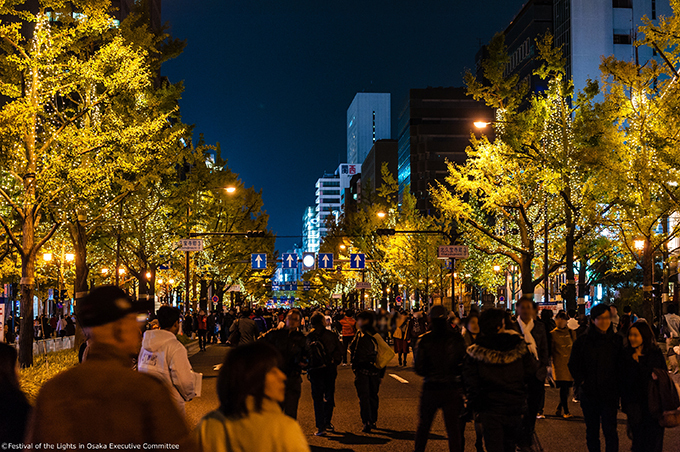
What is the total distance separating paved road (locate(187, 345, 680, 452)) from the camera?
868cm

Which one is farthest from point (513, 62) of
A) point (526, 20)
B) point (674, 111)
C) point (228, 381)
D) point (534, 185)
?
point (228, 381)

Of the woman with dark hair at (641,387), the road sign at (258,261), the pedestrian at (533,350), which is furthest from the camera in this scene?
the road sign at (258,261)

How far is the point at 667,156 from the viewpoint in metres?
17.2

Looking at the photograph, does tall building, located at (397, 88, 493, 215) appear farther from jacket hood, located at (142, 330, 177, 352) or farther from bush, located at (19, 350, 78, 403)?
jacket hood, located at (142, 330, 177, 352)

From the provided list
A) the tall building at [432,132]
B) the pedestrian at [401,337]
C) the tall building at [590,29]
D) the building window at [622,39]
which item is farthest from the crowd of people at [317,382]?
the tall building at [432,132]

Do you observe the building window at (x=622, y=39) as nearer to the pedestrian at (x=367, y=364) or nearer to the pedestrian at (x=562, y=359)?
the pedestrian at (x=562, y=359)

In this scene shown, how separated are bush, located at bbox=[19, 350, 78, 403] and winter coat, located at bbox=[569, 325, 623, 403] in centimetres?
652

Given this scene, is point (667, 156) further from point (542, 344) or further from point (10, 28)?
point (10, 28)

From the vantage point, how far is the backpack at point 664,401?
6.29 meters

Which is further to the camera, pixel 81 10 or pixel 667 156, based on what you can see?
pixel 81 10

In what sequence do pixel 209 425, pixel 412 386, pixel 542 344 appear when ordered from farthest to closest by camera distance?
pixel 412 386 → pixel 542 344 → pixel 209 425

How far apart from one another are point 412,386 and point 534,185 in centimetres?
1490

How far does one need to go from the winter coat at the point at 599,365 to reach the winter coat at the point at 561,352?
4.26 metres

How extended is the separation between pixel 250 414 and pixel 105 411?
0.54m
